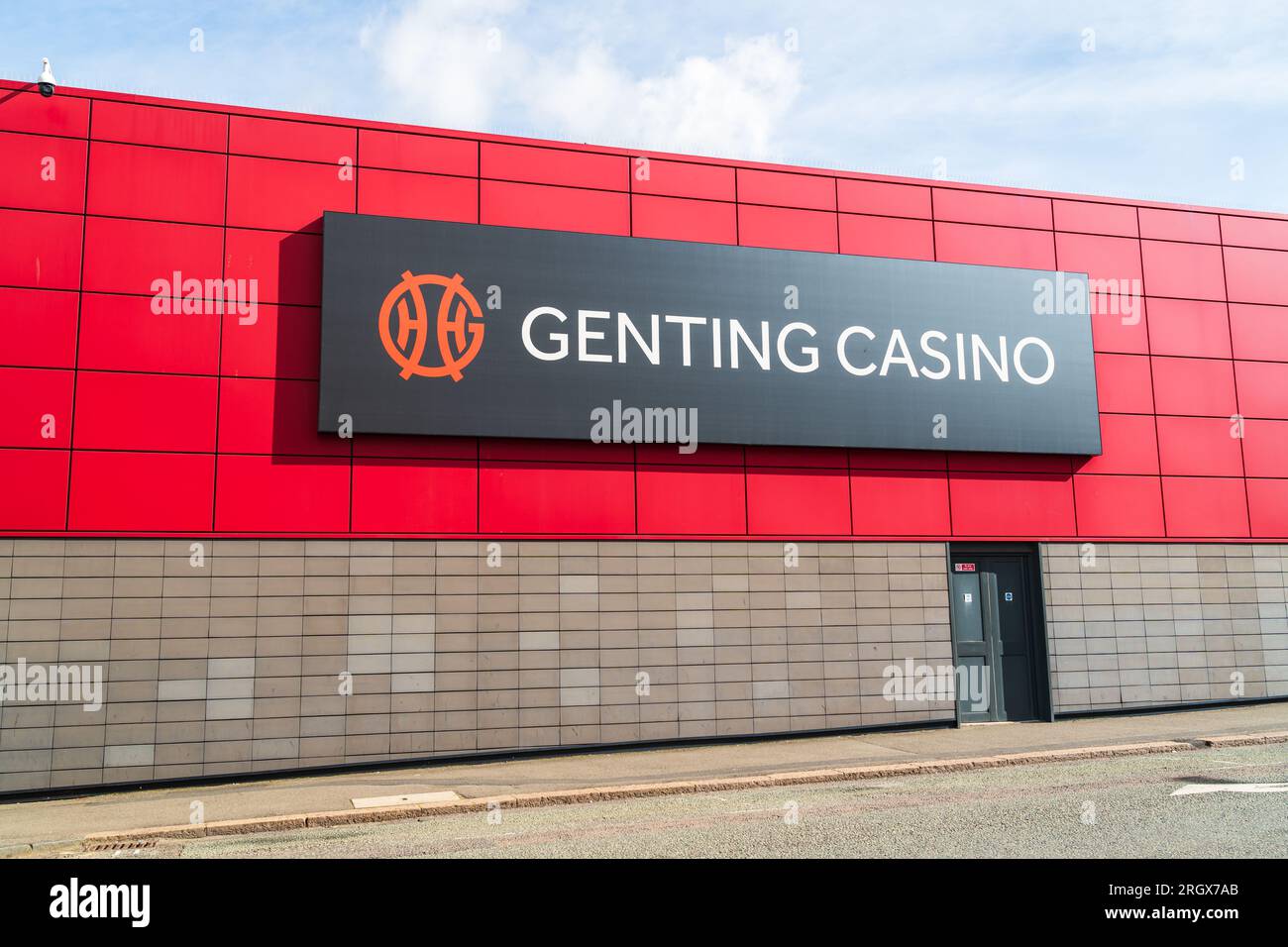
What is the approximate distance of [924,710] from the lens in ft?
54.3

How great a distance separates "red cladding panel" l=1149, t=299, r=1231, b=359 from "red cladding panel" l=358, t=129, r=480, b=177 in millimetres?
12815

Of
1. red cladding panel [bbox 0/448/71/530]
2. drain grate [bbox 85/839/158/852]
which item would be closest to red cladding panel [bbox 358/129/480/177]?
red cladding panel [bbox 0/448/71/530]

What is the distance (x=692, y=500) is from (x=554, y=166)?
19.0 feet

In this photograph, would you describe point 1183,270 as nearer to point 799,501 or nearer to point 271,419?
point 799,501

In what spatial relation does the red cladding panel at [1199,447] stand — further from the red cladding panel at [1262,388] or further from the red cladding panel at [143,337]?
the red cladding panel at [143,337]

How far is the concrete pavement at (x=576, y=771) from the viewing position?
11.3 m

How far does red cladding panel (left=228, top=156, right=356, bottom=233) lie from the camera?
48.1ft

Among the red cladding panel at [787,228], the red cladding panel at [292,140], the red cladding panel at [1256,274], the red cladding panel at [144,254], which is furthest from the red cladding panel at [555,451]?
the red cladding panel at [1256,274]

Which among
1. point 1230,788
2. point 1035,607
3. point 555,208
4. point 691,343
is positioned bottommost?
point 1230,788

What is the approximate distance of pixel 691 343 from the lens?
16.2 metres

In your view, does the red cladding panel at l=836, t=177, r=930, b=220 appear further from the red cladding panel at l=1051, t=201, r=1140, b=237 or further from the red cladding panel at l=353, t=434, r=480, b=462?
the red cladding panel at l=353, t=434, r=480, b=462

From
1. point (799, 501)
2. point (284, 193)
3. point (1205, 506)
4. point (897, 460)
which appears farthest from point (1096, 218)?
point (284, 193)
